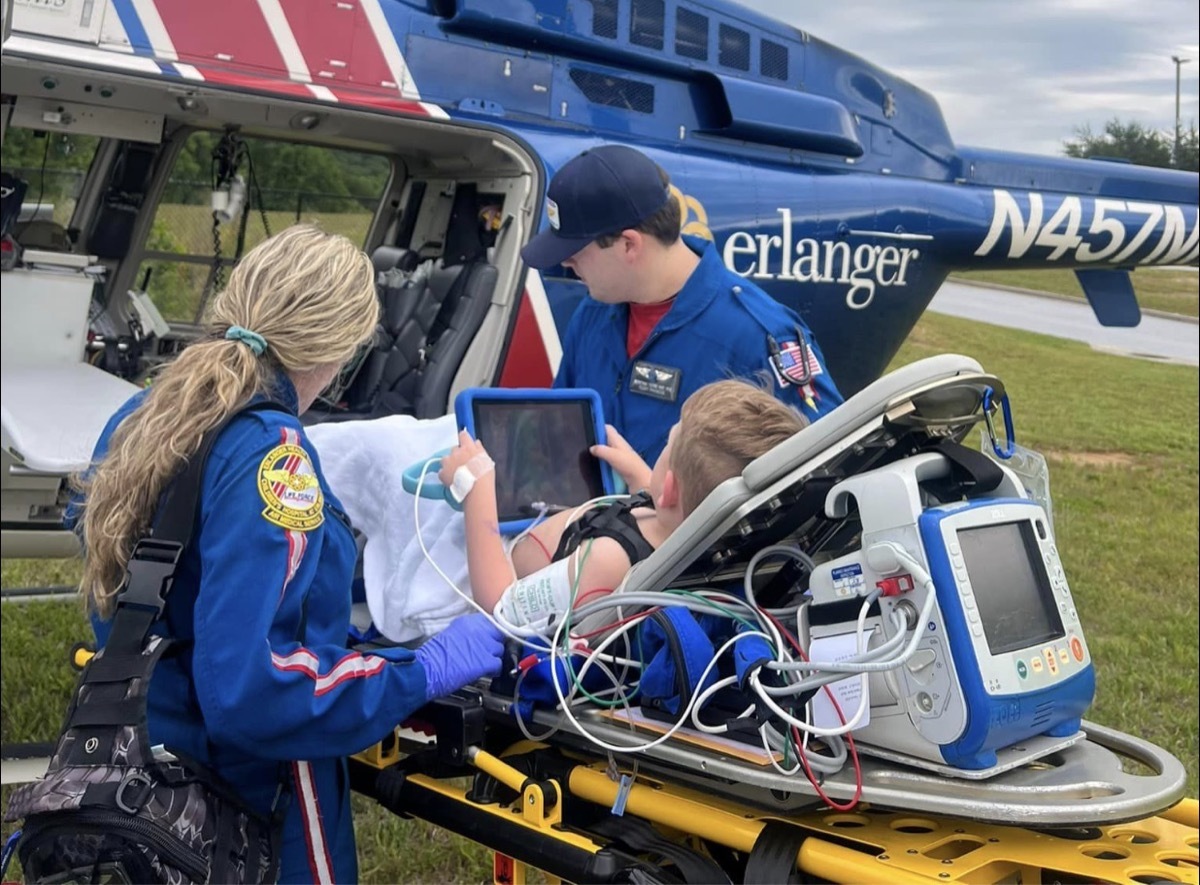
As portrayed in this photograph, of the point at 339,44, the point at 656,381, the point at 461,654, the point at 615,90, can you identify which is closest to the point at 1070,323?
the point at 615,90

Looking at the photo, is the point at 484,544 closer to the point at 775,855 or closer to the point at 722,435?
the point at 722,435

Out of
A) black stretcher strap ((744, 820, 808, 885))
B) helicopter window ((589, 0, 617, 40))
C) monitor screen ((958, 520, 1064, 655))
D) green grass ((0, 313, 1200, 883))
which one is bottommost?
green grass ((0, 313, 1200, 883))

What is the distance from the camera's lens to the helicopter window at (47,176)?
488 cm

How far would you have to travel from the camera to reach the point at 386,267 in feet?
17.8

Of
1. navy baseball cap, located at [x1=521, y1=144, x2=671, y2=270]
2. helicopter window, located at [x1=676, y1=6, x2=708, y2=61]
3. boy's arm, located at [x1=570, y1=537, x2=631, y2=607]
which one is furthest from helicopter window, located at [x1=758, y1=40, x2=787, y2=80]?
boy's arm, located at [x1=570, y1=537, x2=631, y2=607]

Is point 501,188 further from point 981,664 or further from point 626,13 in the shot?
point 981,664

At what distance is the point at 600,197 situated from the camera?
109 inches

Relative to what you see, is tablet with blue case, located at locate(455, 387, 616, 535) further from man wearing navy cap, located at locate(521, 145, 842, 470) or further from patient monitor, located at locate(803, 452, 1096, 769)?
patient monitor, located at locate(803, 452, 1096, 769)

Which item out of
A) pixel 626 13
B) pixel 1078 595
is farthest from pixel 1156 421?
pixel 626 13

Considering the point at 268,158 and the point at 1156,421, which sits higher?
the point at 268,158

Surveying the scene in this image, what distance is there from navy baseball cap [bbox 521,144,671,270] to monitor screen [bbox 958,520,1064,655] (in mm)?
1250

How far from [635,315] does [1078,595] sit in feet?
13.6

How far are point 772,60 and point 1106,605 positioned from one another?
3.27 metres

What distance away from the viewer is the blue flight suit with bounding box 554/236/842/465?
297cm
